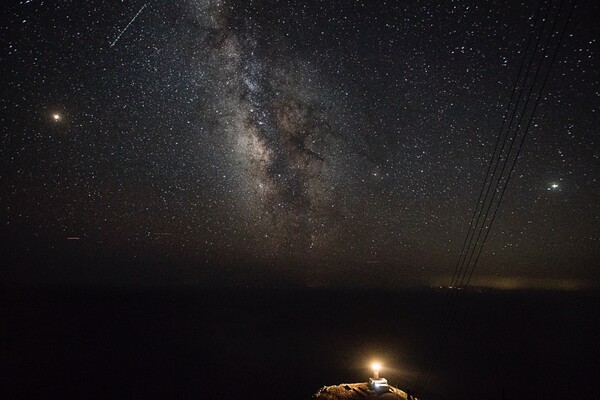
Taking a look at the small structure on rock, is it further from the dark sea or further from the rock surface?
the dark sea

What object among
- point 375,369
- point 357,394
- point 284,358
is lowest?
point 284,358

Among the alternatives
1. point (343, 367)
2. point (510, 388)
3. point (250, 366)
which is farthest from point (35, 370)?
point (510, 388)

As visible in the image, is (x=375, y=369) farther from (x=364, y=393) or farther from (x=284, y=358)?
(x=284, y=358)

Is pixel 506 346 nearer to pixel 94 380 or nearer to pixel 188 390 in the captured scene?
pixel 188 390

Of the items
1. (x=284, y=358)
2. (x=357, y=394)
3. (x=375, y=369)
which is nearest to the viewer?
(x=357, y=394)

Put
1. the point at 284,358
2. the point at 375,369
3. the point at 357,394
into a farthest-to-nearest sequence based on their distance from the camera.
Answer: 1. the point at 284,358
2. the point at 375,369
3. the point at 357,394

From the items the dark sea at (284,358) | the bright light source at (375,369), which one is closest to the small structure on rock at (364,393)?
the bright light source at (375,369)

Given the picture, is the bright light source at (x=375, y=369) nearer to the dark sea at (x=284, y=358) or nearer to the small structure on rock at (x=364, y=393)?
the small structure on rock at (x=364, y=393)

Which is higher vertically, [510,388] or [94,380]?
[510,388]

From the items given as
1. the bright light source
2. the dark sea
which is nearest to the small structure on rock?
the bright light source

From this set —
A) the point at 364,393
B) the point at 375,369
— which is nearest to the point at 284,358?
the point at 375,369

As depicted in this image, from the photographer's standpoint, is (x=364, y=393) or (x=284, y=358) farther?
(x=284, y=358)
